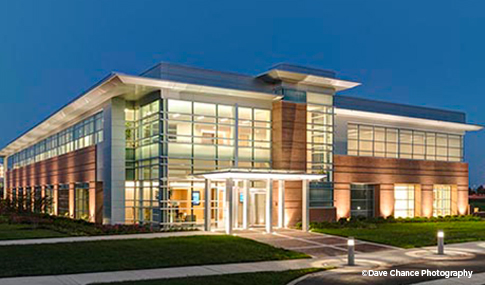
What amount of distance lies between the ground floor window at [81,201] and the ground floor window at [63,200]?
8.46 feet

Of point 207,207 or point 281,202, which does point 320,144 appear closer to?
point 281,202

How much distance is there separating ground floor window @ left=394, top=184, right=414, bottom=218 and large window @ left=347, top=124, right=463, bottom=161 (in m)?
2.42

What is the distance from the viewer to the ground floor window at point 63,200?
39.7 meters

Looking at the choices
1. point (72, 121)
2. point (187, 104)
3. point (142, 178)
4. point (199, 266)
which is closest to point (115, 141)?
point (142, 178)

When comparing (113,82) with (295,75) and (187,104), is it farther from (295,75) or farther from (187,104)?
(295,75)

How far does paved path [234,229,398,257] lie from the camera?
67.0ft

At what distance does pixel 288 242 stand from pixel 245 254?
15.1 feet

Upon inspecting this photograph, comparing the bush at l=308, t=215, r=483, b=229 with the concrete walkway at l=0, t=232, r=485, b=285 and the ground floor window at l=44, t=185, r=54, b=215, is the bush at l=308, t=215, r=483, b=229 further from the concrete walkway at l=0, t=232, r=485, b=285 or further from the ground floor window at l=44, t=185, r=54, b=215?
the ground floor window at l=44, t=185, r=54, b=215

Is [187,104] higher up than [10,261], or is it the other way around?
[187,104]

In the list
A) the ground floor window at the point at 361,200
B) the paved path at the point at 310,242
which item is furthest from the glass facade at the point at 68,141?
the ground floor window at the point at 361,200

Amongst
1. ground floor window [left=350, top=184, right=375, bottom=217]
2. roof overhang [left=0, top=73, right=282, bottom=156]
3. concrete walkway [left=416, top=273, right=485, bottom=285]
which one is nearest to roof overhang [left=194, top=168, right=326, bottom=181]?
roof overhang [left=0, top=73, right=282, bottom=156]

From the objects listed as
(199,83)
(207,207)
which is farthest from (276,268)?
(199,83)

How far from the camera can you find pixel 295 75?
30922 mm

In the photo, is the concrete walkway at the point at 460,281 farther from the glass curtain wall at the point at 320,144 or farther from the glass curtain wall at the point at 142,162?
the glass curtain wall at the point at 320,144
